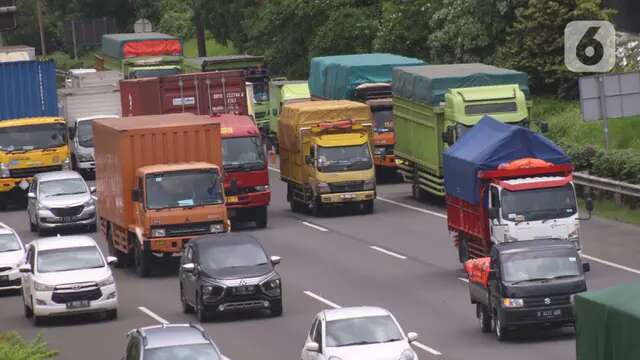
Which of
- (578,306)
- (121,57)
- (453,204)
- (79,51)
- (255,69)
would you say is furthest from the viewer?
(79,51)

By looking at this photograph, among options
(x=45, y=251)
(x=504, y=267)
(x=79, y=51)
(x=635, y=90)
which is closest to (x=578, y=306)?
(x=504, y=267)

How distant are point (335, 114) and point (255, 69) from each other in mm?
22486

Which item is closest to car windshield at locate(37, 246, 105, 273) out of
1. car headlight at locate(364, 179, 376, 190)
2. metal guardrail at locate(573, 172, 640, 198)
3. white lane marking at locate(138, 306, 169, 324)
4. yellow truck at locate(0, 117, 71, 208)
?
white lane marking at locate(138, 306, 169, 324)

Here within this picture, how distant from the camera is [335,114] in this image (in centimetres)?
4825

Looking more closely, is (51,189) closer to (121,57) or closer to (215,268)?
(215,268)

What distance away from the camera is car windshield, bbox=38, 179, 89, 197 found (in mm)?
48875

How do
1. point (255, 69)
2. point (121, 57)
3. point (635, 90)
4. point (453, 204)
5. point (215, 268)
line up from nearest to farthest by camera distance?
point (215, 268), point (453, 204), point (635, 90), point (255, 69), point (121, 57)

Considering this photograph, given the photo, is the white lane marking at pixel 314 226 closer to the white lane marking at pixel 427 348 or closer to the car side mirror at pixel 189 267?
Result: the car side mirror at pixel 189 267

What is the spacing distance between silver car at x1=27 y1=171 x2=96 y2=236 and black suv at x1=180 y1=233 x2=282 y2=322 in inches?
581

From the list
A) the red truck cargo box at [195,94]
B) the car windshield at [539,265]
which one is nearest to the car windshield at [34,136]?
the red truck cargo box at [195,94]

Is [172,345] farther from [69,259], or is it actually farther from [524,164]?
[524,164]

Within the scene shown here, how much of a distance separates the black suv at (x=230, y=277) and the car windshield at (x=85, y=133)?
2849cm

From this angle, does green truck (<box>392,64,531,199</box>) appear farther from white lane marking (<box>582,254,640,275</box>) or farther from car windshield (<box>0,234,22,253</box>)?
car windshield (<box>0,234,22,253</box>)

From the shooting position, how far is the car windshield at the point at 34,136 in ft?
181
